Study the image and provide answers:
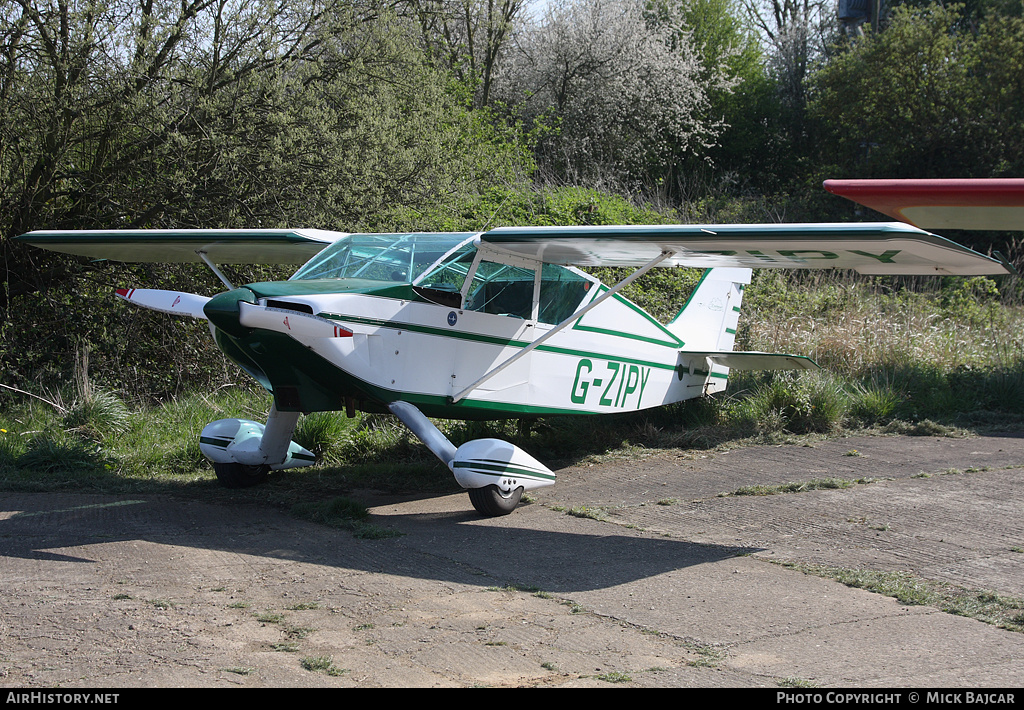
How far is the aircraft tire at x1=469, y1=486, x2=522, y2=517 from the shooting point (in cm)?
617

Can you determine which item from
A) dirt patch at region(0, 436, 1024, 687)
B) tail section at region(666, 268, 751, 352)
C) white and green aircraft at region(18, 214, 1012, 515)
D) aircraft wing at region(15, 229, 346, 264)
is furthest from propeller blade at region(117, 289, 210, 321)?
tail section at region(666, 268, 751, 352)

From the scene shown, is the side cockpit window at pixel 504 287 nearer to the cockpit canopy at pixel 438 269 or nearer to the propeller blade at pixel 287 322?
the cockpit canopy at pixel 438 269

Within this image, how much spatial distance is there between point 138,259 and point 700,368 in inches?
254

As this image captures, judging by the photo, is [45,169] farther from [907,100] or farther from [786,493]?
[907,100]

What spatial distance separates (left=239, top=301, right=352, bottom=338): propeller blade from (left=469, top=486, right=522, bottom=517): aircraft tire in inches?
62.3

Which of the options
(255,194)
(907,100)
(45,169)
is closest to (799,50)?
(907,100)

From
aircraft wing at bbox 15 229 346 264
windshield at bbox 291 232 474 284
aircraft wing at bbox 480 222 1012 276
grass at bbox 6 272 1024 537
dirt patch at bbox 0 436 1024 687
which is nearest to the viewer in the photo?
dirt patch at bbox 0 436 1024 687

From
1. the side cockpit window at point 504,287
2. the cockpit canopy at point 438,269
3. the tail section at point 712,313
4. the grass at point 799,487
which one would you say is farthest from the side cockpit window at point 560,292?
the grass at point 799,487

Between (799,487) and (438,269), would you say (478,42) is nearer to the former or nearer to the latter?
(438,269)

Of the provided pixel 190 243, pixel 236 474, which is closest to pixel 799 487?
pixel 236 474

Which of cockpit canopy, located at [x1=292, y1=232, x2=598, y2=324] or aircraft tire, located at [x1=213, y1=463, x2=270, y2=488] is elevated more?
cockpit canopy, located at [x1=292, y1=232, x2=598, y2=324]

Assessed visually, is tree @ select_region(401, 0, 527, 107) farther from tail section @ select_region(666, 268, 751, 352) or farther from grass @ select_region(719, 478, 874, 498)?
grass @ select_region(719, 478, 874, 498)

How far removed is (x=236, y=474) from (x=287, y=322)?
2169 mm

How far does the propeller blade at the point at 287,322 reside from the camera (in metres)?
5.63
